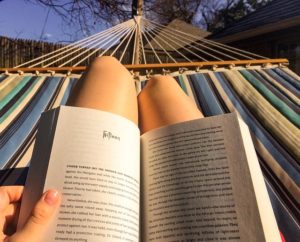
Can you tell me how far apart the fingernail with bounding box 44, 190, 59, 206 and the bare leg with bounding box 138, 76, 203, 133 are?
0.35 m

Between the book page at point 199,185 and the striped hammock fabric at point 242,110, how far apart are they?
0.27 m

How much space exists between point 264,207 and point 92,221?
9.9 inches

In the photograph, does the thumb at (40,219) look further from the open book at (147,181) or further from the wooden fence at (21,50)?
the wooden fence at (21,50)

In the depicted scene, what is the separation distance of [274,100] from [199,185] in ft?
2.91

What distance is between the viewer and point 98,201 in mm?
600

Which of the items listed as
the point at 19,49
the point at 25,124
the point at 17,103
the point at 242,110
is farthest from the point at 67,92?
the point at 19,49

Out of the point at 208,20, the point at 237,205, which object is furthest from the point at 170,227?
the point at 208,20

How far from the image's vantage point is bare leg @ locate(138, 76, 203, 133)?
3.01 feet

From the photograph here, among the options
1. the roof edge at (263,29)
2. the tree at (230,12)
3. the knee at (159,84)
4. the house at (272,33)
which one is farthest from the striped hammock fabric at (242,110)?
the tree at (230,12)

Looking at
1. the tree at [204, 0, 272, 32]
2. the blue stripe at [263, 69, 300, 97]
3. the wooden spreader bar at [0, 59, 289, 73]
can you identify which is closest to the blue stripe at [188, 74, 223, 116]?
the wooden spreader bar at [0, 59, 289, 73]

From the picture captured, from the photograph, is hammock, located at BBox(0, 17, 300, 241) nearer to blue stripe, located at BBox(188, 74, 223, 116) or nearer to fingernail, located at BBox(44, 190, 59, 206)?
blue stripe, located at BBox(188, 74, 223, 116)

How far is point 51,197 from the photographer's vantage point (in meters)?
0.58

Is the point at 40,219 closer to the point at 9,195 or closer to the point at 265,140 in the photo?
the point at 9,195

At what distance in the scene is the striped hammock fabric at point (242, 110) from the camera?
979 millimetres
